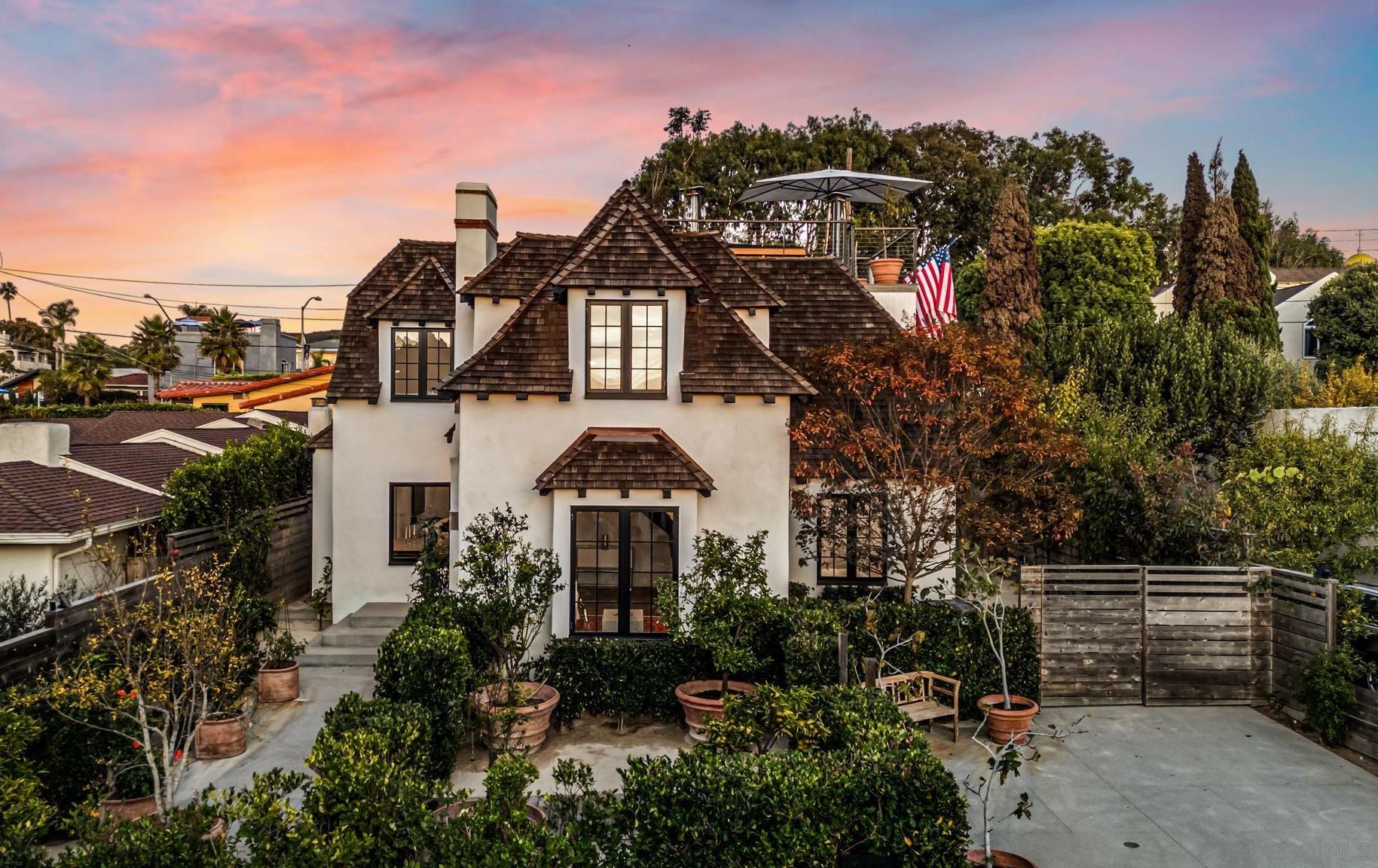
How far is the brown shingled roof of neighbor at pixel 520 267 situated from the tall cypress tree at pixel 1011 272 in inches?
804

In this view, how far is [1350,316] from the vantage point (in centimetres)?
3356

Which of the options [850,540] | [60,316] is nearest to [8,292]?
[60,316]

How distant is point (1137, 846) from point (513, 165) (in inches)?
829

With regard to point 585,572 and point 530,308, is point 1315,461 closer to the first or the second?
point 585,572

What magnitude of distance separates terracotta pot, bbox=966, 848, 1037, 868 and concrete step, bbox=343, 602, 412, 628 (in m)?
11.1

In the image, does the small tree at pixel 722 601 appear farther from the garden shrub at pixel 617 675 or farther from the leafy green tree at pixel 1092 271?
the leafy green tree at pixel 1092 271

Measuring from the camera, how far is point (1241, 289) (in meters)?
28.2

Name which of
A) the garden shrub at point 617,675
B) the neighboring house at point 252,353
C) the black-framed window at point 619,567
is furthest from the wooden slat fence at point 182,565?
the neighboring house at point 252,353

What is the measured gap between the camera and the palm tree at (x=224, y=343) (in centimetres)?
6216

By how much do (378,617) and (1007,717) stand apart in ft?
37.1

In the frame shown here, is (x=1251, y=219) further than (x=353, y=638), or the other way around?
(x=1251, y=219)

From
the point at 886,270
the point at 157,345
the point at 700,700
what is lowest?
the point at 700,700

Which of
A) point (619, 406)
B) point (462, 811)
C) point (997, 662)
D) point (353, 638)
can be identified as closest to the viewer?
point (462, 811)

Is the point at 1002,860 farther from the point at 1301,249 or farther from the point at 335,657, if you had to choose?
the point at 1301,249
